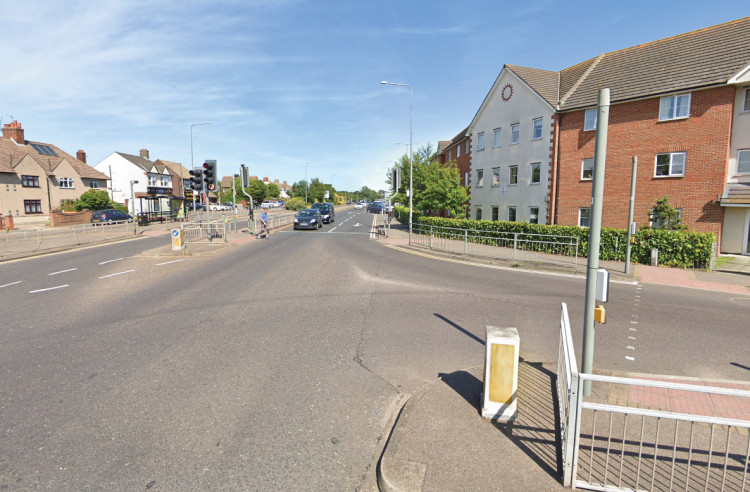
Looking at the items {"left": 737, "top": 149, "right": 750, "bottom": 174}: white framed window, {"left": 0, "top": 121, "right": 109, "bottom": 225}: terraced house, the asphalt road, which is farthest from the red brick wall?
{"left": 0, "top": 121, "right": 109, "bottom": 225}: terraced house

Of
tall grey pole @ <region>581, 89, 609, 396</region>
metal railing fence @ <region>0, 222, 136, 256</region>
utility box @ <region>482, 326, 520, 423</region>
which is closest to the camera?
utility box @ <region>482, 326, 520, 423</region>

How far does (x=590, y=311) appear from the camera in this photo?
4355 mm

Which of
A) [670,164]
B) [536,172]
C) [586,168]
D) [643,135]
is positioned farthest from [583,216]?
[643,135]

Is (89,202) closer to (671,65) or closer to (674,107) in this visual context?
(674,107)

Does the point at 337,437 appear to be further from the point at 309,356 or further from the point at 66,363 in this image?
the point at 66,363

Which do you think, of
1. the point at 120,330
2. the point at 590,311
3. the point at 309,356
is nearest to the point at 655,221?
the point at 590,311

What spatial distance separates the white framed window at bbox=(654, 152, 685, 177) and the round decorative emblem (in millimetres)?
11067

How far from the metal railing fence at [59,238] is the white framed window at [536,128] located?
27.4 metres

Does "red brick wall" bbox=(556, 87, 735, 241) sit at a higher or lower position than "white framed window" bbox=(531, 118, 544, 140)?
lower

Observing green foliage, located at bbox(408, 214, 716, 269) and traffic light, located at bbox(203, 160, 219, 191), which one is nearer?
green foliage, located at bbox(408, 214, 716, 269)

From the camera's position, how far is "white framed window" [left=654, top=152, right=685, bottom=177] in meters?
18.8

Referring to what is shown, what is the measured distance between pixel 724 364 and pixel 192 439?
23.8ft

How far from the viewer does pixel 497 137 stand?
94.4 feet

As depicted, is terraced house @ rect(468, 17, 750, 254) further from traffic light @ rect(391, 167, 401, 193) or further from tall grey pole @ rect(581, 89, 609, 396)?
tall grey pole @ rect(581, 89, 609, 396)
